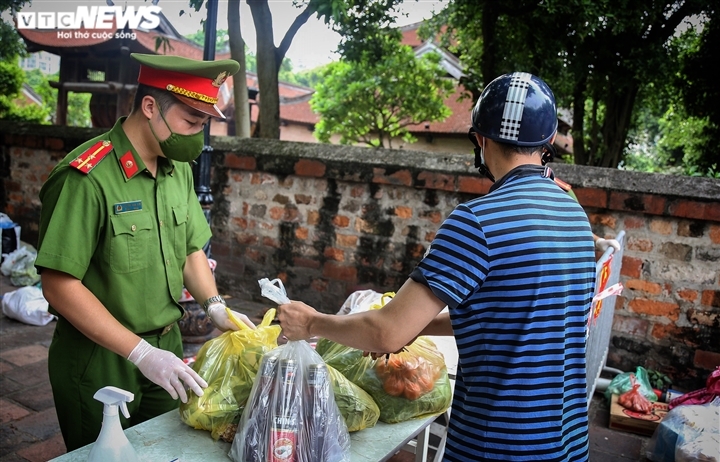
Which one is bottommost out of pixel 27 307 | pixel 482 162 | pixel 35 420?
pixel 35 420

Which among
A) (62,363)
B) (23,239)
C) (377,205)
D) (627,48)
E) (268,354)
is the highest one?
(627,48)

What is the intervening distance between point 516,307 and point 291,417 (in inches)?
27.5

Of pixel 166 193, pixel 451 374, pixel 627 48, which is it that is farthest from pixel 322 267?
pixel 627 48

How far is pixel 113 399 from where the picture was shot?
5.05 ft

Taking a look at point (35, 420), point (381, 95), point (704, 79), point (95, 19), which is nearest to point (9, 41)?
point (95, 19)

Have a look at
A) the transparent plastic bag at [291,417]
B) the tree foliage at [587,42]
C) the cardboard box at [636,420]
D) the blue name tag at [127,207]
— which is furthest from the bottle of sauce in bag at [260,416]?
the tree foliage at [587,42]

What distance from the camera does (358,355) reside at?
6.82ft

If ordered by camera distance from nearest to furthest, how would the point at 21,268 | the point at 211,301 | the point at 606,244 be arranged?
the point at 211,301, the point at 606,244, the point at 21,268

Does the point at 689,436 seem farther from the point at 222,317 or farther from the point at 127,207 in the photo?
the point at 127,207

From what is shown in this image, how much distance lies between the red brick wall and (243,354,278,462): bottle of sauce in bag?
306 cm

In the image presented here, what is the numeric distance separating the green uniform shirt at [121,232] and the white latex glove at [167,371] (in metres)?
0.22

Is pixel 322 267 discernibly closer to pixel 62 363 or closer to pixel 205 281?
pixel 205 281

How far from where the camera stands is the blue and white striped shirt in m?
1.39

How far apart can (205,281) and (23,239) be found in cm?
581
